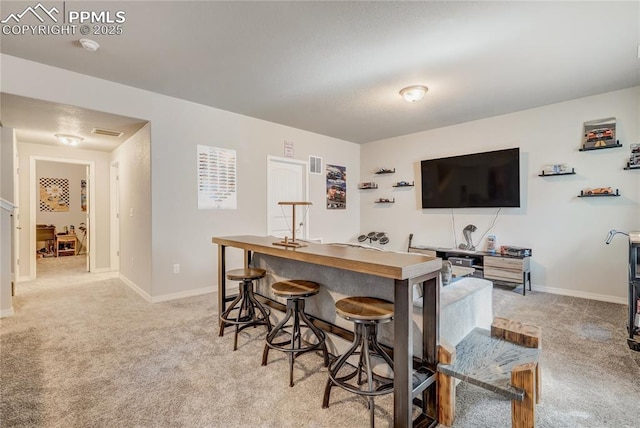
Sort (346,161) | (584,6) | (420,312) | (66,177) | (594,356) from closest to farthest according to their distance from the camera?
(420,312) < (584,6) < (594,356) < (346,161) < (66,177)

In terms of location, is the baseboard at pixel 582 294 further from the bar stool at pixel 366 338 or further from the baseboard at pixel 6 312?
the baseboard at pixel 6 312

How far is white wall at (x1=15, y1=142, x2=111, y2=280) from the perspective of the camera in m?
4.89

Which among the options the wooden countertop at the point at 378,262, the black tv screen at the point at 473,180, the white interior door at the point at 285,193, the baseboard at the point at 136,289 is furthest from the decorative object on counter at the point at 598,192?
the baseboard at the point at 136,289

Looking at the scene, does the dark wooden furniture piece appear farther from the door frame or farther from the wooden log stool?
the door frame

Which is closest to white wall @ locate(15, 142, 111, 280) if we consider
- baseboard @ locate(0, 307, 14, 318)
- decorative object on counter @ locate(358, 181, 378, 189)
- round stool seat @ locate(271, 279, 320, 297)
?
baseboard @ locate(0, 307, 14, 318)

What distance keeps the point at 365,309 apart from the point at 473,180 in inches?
154

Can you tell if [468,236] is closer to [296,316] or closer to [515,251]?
[515,251]

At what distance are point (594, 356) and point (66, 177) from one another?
1098 cm

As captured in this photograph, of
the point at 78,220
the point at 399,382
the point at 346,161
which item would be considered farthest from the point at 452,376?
the point at 78,220

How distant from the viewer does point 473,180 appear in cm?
470

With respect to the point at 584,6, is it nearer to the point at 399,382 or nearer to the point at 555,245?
the point at 399,382

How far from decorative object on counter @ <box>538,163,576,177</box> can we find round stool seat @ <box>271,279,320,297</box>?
3.85 meters

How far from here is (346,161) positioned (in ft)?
20.6

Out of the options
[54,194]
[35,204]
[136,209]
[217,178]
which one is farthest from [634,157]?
[54,194]
